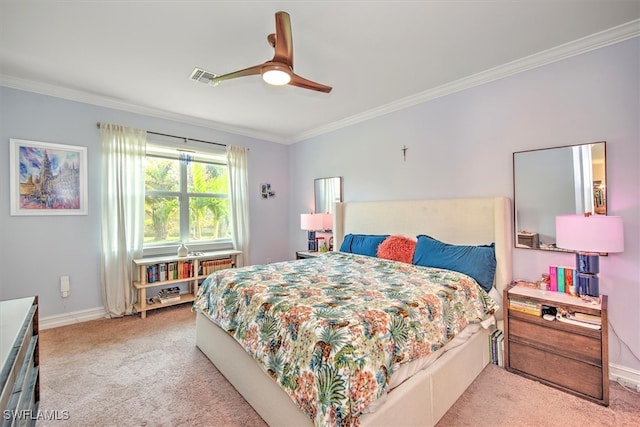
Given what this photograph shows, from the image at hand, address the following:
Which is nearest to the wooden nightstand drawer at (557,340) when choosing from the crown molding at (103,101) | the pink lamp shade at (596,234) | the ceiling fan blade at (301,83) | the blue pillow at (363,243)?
the pink lamp shade at (596,234)

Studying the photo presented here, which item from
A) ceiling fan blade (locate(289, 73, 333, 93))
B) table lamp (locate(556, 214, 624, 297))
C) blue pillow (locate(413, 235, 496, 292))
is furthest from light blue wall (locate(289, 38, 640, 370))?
ceiling fan blade (locate(289, 73, 333, 93))

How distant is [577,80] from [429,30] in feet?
4.44

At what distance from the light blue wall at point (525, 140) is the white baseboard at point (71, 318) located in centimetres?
358

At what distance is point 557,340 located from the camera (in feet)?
6.70

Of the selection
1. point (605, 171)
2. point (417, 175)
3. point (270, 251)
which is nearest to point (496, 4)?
point (605, 171)

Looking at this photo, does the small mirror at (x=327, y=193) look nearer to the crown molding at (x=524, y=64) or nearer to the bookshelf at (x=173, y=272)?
the crown molding at (x=524, y=64)

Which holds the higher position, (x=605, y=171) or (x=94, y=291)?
(x=605, y=171)

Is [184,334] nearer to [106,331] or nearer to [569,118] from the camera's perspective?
[106,331]

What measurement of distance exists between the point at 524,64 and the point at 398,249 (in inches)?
82.2

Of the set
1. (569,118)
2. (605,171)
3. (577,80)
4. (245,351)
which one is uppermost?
(577,80)

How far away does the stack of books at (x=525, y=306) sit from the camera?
215cm

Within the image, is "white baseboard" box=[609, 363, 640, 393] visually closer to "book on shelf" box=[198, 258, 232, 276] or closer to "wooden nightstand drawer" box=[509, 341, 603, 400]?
"wooden nightstand drawer" box=[509, 341, 603, 400]

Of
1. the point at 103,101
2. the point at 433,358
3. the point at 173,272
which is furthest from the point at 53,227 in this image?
the point at 433,358

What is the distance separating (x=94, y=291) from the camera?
3379 mm
